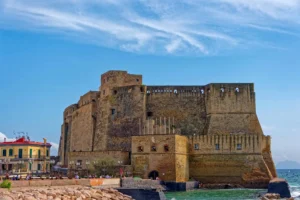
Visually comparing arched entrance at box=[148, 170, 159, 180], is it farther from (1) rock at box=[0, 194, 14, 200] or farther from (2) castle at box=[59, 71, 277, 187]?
(1) rock at box=[0, 194, 14, 200]

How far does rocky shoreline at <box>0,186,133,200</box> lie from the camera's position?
61.6 feet

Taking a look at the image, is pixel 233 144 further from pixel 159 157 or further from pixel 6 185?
pixel 6 185

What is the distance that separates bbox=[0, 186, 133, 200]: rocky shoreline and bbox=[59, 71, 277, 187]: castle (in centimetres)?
985

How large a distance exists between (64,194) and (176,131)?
2035 centimetres

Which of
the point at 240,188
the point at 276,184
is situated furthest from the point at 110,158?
the point at 276,184

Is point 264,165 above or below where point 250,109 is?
below

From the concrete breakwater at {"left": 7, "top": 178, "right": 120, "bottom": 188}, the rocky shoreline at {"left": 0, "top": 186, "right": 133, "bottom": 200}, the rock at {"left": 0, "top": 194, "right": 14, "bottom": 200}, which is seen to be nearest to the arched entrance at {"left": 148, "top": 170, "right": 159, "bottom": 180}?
the concrete breakwater at {"left": 7, "top": 178, "right": 120, "bottom": 188}

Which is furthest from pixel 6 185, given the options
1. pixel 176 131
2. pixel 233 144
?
pixel 176 131

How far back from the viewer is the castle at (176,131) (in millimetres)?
35312

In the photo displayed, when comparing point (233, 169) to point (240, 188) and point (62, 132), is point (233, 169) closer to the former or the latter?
point (240, 188)

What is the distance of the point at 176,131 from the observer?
40.6 meters

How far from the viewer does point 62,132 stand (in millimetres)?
58844

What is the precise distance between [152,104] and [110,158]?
27.1ft

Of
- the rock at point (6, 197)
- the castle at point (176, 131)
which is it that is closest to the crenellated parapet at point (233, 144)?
the castle at point (176, 131)
